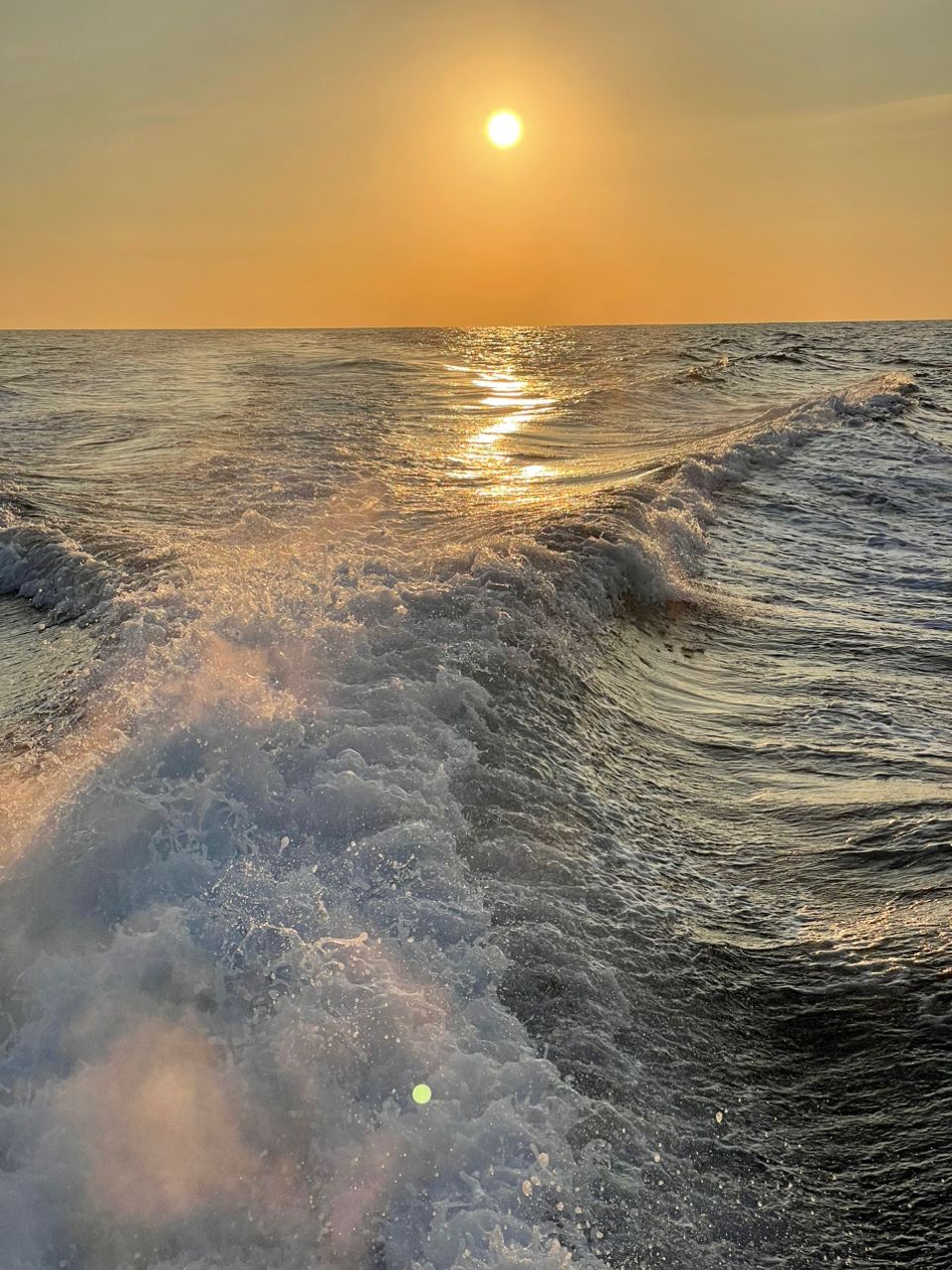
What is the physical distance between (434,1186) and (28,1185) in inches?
40.7

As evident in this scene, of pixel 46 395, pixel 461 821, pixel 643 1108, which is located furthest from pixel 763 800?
pixel 46 395

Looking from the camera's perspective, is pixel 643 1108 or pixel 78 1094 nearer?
pixel 78 1094

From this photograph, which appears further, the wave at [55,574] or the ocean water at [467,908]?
the wave at [55,574]

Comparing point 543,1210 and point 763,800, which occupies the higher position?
point 543,1210

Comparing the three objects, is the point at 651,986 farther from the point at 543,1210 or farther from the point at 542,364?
the point at 542,364

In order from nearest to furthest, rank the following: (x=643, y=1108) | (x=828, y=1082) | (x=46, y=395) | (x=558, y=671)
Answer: (x=643, y=1108)
(x=828, y=1082)
(x=558, y=671)
(x=46, y=395)

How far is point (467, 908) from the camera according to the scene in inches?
138

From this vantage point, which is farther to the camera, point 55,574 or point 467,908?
point 55,574

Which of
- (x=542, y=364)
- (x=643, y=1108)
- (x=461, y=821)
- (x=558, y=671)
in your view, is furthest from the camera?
(x=542, y=364)

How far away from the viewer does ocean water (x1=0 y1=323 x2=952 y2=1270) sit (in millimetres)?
→ 2439

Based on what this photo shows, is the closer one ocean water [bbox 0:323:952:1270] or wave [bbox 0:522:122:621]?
ocean water [bbox 0:323:952:1270]

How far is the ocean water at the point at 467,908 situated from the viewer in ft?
8.00

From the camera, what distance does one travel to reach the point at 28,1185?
7.78ft

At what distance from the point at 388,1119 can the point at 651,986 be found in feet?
3.69
